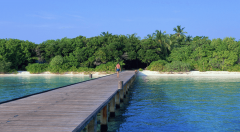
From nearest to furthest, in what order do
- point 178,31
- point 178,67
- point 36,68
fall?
1. point 178,67
2. point 36,68
3. point 178,31

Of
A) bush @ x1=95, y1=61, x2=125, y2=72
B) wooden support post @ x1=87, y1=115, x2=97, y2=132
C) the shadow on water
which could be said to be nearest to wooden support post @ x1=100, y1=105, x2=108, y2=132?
the shadow on water

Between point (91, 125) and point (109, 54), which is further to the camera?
point (109, 54)

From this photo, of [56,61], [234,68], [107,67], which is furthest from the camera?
[56,61]

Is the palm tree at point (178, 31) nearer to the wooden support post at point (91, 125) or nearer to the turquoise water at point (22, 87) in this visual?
the turquoise water at point (22, 87)

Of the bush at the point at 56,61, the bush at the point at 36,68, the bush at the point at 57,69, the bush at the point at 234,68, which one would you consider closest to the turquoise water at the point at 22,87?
the bush at the point at 57,69

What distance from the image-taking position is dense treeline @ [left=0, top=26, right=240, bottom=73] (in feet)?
164

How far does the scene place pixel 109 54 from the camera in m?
52.3

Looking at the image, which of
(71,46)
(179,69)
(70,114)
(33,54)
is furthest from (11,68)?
(70,114)

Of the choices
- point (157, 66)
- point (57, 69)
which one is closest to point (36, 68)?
point (57, 69)

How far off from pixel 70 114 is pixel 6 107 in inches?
100

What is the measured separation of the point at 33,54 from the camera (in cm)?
5756

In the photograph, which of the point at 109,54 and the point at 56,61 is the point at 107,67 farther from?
the point at 56,61

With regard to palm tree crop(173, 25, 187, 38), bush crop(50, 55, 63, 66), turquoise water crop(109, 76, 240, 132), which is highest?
palm tree crop(173, 25, 187, 38)

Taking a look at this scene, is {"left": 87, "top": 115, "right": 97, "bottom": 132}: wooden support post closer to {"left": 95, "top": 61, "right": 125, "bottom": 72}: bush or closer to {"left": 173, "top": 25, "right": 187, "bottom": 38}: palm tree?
{"left": 95, "top": 61, "right": 125, "bottom": 72}: bush
